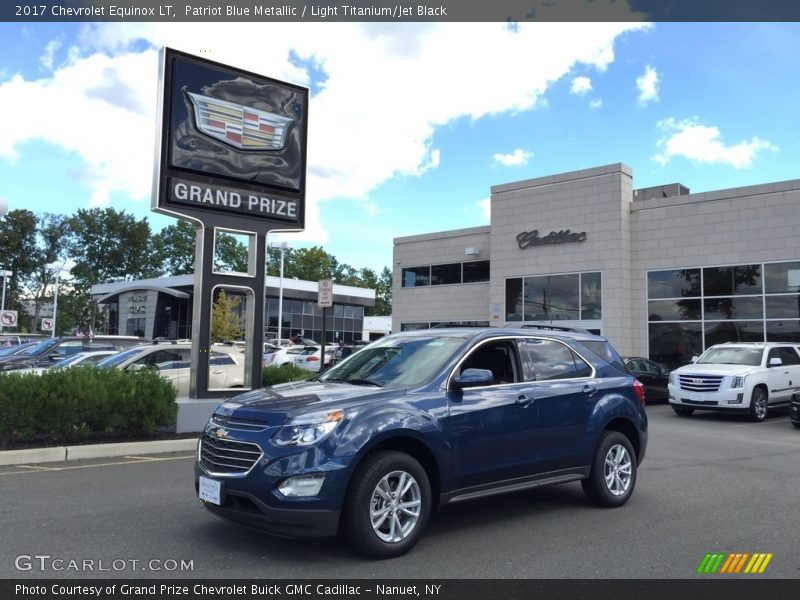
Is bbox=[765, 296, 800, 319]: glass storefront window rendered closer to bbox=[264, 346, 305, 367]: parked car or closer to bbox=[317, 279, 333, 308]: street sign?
bbox=[317, 279, 333, 308]: street sign

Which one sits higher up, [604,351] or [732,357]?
[604,351]

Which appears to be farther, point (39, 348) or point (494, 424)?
point (39, 348)

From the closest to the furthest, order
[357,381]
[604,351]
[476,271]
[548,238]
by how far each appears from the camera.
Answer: [357,381], [604,351], [548,238], [476,271]

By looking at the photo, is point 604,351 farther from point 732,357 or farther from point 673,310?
point 673,310

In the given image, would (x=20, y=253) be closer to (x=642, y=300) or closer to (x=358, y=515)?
(x=642, y=300)

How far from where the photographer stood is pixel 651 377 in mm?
19891

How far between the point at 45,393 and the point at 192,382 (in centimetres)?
261

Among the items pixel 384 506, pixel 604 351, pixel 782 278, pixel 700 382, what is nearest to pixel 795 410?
pixel 700 382

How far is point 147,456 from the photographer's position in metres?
10.0

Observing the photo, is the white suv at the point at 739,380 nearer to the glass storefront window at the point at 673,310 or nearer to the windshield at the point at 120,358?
the glass storefront window at the point at 673,310

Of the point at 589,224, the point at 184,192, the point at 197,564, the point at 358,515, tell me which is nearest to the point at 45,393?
the point at 184,192

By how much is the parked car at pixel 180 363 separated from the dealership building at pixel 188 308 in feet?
128

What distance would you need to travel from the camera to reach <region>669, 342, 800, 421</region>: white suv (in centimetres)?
1546

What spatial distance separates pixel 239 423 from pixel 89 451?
5.69 meters
